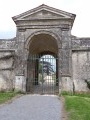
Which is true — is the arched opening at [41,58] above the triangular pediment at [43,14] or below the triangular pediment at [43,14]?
below

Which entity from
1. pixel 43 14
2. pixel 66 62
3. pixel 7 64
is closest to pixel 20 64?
pixel 7 64

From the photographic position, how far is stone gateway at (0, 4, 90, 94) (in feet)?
53.5

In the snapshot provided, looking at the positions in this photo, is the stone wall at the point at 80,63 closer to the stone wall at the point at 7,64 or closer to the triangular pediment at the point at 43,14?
the triangular pediment at the point at 43,14

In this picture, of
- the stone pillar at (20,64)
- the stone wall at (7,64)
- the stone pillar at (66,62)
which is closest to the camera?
the stone pillar at (66,62)

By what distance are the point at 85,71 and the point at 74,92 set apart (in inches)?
59.1

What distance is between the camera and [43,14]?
17047 mm

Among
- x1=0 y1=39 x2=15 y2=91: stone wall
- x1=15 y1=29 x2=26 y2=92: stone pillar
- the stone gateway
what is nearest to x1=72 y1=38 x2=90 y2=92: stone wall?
the stone gateway

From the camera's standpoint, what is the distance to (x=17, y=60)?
663 inches

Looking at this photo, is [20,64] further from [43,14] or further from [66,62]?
[43,14]

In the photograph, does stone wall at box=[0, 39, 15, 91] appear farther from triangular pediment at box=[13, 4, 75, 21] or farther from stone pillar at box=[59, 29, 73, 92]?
stone pillar at box=[59, 29, 73, 92]

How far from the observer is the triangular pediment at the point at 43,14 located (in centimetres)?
1678

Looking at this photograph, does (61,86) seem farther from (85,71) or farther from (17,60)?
(17,60)

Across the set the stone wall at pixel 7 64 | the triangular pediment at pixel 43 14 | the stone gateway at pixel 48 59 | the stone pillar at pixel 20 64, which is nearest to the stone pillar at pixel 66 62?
the stone gateway at pixel 48 59

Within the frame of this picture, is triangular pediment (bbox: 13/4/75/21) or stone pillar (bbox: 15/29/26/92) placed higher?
triangular pediment (bbox: 13/4/75/21)
